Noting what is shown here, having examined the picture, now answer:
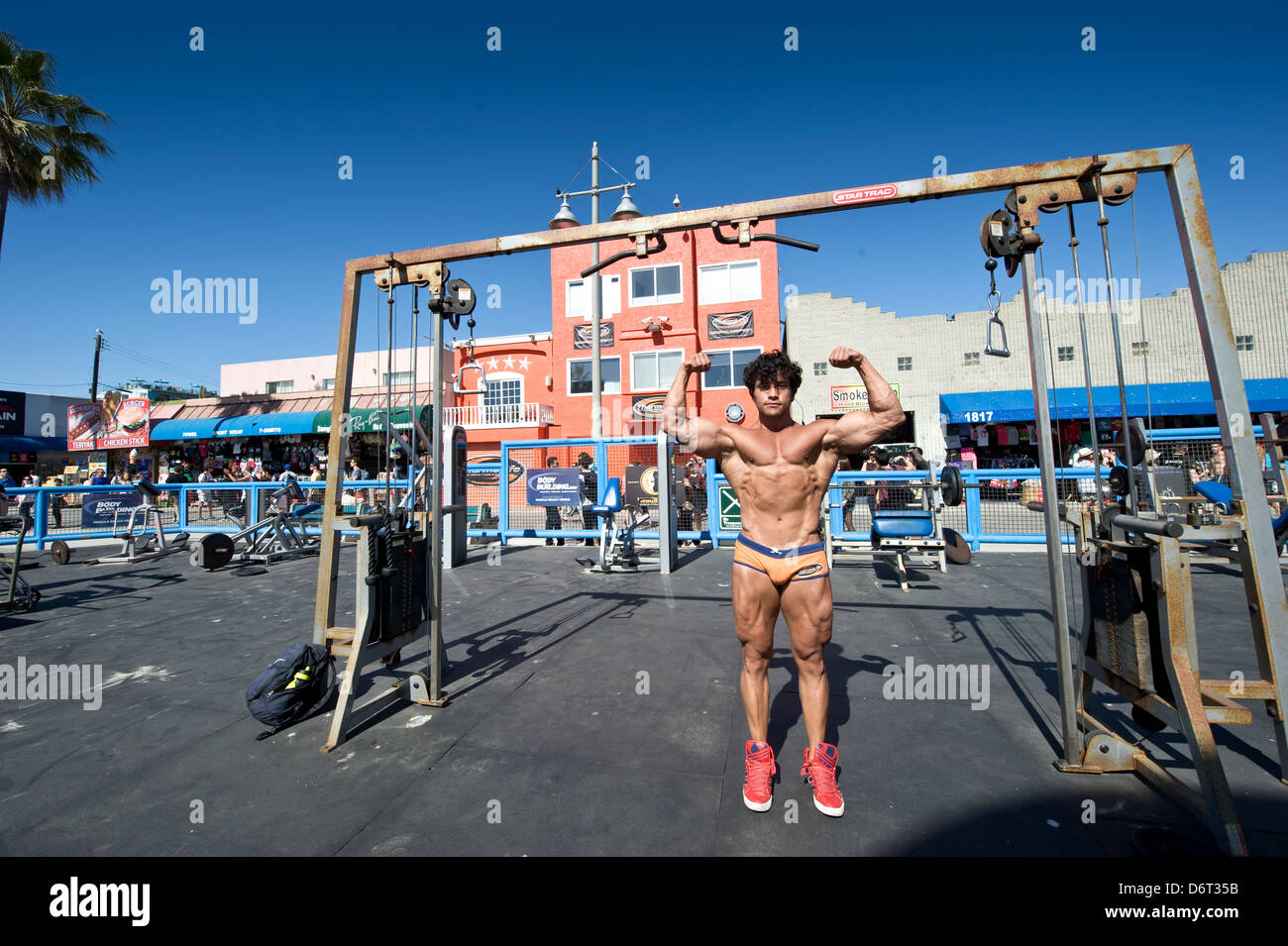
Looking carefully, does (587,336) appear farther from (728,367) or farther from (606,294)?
(728,367)

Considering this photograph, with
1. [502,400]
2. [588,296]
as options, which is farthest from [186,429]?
[588,296]

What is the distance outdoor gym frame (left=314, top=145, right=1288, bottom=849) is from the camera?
2545 mm

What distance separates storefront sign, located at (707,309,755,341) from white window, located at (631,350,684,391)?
1604 millimetres

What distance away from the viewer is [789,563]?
2713mm

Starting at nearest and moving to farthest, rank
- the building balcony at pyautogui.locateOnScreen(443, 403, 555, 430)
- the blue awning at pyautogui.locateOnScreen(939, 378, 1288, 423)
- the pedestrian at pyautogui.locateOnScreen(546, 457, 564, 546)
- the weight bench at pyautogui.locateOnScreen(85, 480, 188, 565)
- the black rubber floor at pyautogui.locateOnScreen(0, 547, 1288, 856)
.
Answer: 1. the black rubber floor at pyautogui.locateOnScreen(0, 547, 1288, 856)
2. the weight bench at pyautogui.locateOnScreen(85, 480, 188, 565)
3. the pedestrian at pyautogui.locateOnScreen(546, 457, 564, 546)
4. the blue awning at pyautogui.locateOnScreen(939, 378, 1288, 423)
5. the building balcony at pyautogui.locateOnScreen(443, 403, 555, 430)

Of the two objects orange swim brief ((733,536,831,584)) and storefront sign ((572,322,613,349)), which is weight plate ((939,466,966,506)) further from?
storefront sign ((572,322,613,349))

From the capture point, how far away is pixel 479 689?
13.3ft

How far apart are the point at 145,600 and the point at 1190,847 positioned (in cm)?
953

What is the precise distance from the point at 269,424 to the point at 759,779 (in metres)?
29.5

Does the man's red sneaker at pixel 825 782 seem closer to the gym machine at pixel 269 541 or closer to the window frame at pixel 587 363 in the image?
the gym machine at pixel 269 541

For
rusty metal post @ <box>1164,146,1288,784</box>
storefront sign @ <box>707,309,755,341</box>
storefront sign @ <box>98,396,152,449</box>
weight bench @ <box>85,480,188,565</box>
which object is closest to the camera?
rusty metal post @ <box>1164,146,1288,784</box>

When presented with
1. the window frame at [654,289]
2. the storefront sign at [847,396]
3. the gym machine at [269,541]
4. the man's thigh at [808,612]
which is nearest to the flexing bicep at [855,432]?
the man's thigh at [808,612]

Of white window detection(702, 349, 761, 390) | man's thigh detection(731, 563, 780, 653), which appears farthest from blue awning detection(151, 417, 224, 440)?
man's thigh detection(731, 563, 780, 653)
